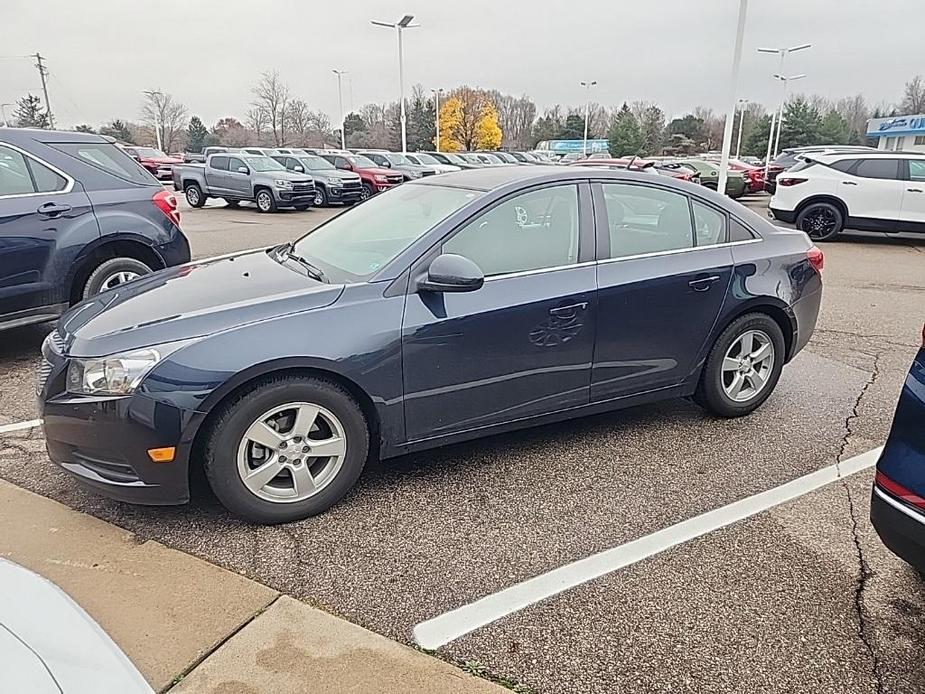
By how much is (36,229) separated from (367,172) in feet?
60.1

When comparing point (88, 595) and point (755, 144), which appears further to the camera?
Result: point (755, 144)

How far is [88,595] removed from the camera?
8.56ft

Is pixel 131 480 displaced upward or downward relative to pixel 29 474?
upward

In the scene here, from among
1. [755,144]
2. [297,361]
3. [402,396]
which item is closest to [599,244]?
[402,396]

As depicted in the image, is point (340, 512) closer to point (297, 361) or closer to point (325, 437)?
point (325, 437)

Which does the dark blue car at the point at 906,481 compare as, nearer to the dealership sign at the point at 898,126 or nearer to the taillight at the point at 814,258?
the taillight at the point at 814,258

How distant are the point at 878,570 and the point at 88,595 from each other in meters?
3.15

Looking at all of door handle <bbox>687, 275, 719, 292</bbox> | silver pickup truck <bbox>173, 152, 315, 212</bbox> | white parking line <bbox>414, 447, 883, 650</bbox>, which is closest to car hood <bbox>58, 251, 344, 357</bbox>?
white parking line <bbox>414, 447, 883, 650</bbox>

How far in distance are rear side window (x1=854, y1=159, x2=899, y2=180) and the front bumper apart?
490 inches

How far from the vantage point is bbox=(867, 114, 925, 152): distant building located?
188 ft

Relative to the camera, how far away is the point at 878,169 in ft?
41.3

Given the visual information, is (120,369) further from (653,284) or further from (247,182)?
(247,182)

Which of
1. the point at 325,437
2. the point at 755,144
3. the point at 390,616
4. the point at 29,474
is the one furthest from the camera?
the point at 755,144

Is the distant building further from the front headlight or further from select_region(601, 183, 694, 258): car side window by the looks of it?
the front headlight
